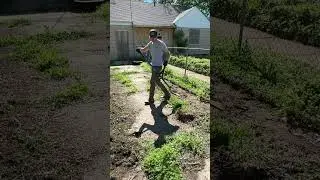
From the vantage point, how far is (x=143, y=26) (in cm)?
426

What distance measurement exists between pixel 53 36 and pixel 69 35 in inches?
6.6

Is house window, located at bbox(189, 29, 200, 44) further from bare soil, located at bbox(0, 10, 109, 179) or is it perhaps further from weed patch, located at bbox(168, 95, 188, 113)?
bare soil, located at bbox(0, 10, 109, 179)

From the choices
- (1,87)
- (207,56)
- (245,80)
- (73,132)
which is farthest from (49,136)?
(245,80)

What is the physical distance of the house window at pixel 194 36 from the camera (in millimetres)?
4211

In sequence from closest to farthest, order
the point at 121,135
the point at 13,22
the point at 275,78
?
the point at 121,135 < the point at 13,22 < the point at 275,78

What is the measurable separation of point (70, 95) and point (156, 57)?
989 millimetres

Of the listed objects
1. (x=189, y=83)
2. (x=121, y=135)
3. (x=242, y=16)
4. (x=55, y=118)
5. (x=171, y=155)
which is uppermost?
(x=242, y=16)

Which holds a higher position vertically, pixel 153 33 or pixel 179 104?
pixel 153 33

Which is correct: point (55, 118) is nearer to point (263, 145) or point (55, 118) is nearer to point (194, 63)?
point (194, 63)

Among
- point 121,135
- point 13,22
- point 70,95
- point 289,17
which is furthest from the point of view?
point 289,17

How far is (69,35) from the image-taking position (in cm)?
464

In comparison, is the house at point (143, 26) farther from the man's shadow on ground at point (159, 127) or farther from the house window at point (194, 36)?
the man's shadow on ground at point (159, 127)

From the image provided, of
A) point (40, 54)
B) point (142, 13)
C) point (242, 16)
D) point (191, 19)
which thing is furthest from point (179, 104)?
point (242, 16)

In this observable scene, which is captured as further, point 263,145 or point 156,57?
point 263,145
